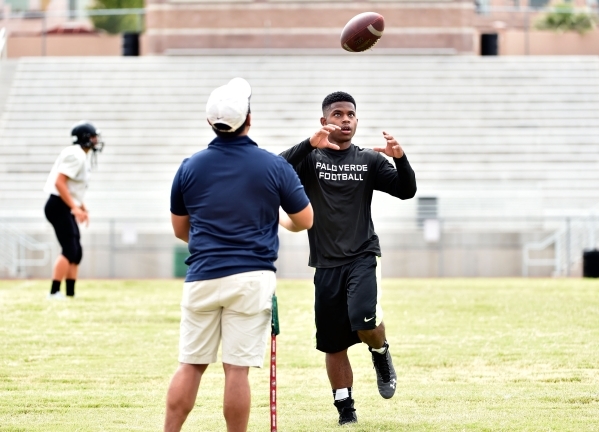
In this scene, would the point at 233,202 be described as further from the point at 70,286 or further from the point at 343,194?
the point at 70,286

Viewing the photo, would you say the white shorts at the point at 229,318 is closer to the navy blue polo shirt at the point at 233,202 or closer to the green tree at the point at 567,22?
the navy blue polo shirt at the point at 233,202

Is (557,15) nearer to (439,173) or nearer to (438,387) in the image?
(439,173)

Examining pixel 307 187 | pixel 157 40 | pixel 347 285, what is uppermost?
pixel 157 40

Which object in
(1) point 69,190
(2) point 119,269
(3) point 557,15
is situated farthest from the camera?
(3) point 557,15

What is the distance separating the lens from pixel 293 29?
33.1m

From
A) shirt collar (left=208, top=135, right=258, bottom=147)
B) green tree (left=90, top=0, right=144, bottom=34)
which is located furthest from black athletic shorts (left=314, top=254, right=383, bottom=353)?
green tree (left=90, top=0, right=144, bottom=34)

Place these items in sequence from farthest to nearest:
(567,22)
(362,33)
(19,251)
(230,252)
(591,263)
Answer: (567,22) < (19,251) < (591,263) < (362,33) < (230,252)

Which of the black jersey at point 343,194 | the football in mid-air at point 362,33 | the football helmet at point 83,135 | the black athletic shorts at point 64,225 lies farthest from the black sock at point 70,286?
the black jersey at point 343,194

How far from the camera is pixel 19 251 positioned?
2188cm

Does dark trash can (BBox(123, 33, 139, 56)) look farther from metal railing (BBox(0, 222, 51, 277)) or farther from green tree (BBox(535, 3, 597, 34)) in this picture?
green tree (BBox(535, 3, 597, 34))

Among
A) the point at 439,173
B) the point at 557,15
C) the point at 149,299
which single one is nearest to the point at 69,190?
the point at 149,299

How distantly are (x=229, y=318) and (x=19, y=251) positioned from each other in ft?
54.9

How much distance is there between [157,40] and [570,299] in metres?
20.4

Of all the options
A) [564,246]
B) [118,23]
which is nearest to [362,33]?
[564,246]
